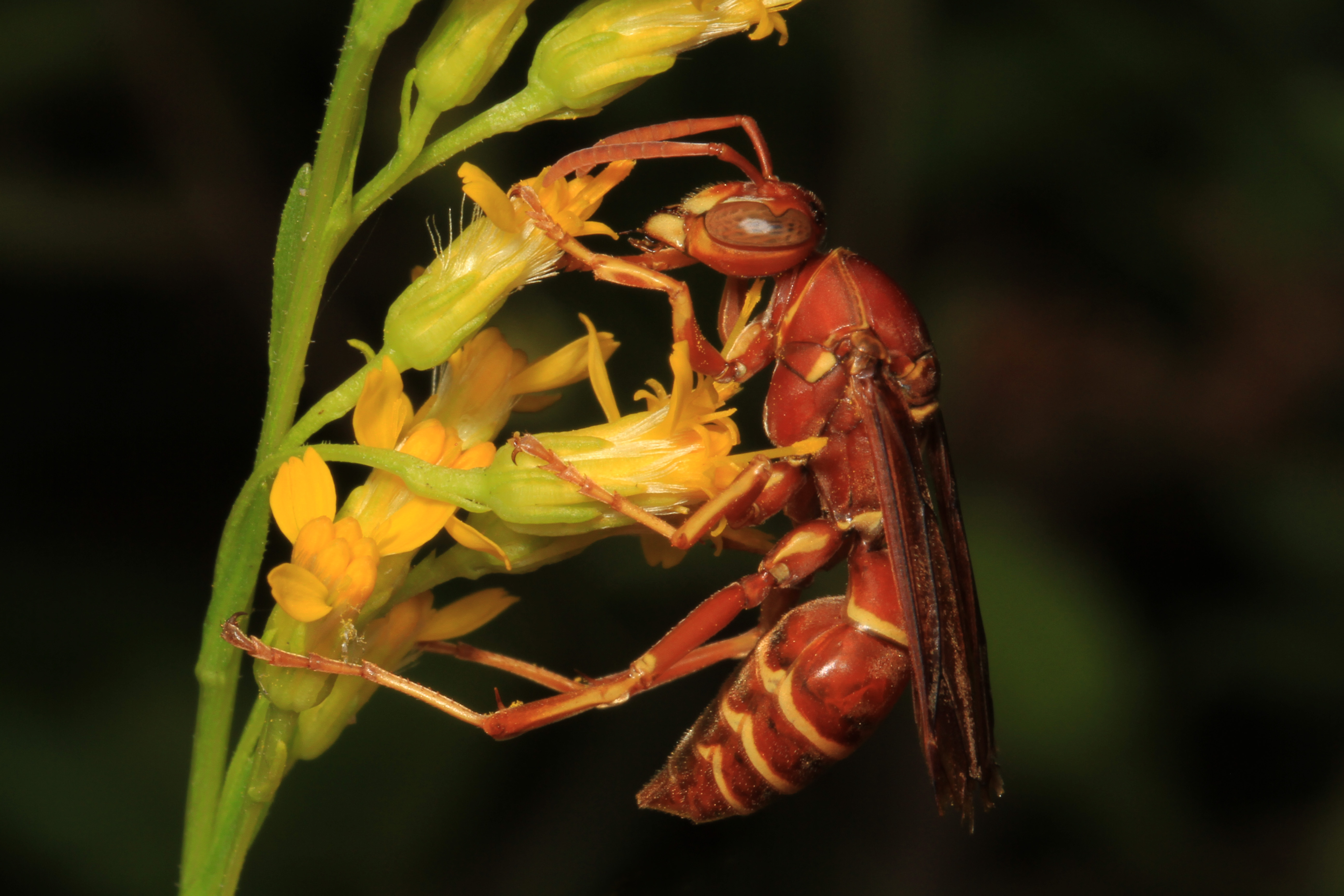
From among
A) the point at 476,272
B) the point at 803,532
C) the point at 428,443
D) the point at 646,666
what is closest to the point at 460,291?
the point at 476,272

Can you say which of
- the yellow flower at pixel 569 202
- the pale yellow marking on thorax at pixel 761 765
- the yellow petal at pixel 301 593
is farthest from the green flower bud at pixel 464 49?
the pale yellow marking on thorax at pixel 761 765

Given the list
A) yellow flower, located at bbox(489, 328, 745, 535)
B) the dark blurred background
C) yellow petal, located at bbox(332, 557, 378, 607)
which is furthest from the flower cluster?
the dark blurred background

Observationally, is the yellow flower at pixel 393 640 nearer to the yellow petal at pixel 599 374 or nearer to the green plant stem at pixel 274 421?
the green plant stem at pixel 274 421

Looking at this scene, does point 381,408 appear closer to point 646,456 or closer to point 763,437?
point 646,456

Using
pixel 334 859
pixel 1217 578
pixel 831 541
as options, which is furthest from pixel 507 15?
pixel 1217 578

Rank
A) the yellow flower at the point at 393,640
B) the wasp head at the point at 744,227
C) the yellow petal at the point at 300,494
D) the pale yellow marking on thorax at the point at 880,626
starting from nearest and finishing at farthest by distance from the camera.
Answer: the yellow petal at the point at 300,494
the yellow flower at the point at 393,640
the wasp head at the point at 744,227
the pale yellow marking on thorax at the point at 880,626

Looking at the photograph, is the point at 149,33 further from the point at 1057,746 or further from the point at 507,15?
the point at 1057,746
